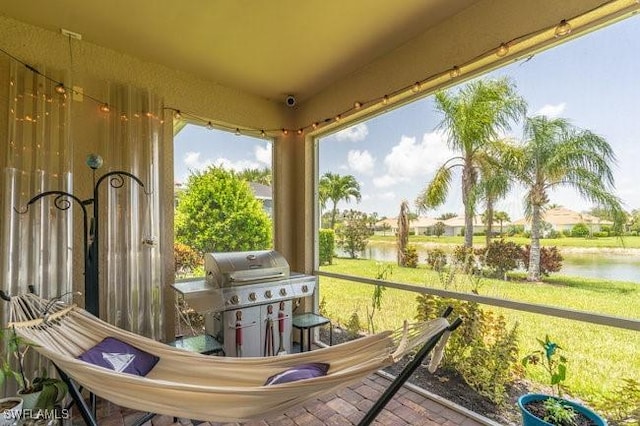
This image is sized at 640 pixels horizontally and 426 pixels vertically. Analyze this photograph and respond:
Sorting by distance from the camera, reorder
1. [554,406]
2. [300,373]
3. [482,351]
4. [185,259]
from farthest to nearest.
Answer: [185,259] < [482,351] < [554,406] < [300,373]

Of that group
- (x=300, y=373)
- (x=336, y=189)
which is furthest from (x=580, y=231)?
(x=336, y=189)

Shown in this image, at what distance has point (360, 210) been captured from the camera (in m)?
3.18

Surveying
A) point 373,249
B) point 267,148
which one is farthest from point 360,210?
point 267,148

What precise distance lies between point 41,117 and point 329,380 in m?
2.56

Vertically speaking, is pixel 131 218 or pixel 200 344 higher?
pixel 131 218

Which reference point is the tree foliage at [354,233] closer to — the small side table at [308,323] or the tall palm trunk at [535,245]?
the small side table at [308,323]

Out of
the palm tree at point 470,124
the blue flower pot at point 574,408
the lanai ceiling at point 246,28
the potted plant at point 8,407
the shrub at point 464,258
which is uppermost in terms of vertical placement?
the lanai ceiling at point 246,28

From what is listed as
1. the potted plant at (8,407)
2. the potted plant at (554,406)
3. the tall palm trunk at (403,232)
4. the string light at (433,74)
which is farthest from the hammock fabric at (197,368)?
the string light at (433,74)

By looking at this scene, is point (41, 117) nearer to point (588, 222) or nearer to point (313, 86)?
point (313, 86)

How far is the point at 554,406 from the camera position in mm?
1671

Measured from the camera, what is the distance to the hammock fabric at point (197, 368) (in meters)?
1.30

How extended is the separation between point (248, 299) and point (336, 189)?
1505mm

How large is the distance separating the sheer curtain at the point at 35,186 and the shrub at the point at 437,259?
271 centimetres

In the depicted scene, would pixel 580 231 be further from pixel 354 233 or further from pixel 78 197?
pixel 78 197
